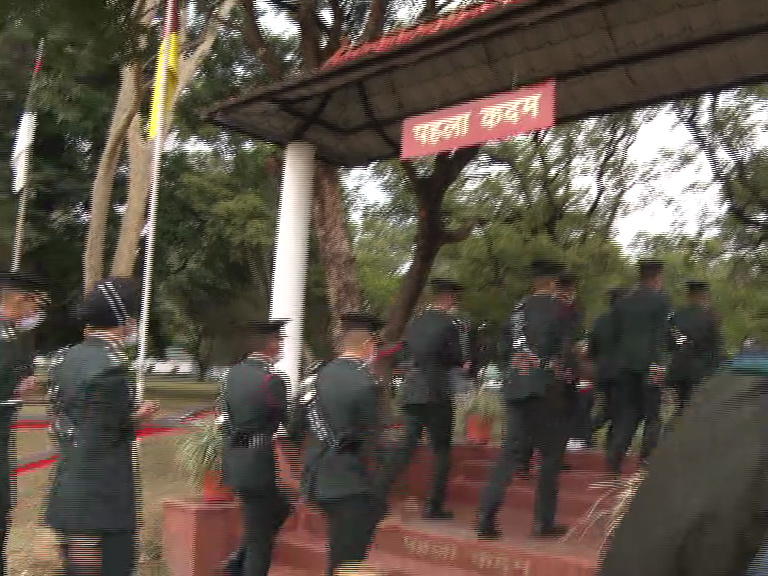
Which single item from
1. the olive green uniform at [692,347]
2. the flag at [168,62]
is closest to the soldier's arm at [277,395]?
the olive green uniform at [692,347]

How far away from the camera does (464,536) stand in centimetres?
494

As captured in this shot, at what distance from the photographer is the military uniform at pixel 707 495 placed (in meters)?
1.07

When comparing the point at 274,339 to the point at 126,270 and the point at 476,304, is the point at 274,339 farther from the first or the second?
the point at 476,304

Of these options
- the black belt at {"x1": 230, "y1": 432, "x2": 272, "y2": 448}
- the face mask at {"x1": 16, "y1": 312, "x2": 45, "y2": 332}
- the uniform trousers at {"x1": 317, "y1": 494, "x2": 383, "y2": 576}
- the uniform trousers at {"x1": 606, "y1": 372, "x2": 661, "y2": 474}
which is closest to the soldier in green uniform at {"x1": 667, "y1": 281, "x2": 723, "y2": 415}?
the uniform trousers at {"x1": 606, "y1": 372, "x2": 661, "y2": 474}

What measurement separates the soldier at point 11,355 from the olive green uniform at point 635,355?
4150mm

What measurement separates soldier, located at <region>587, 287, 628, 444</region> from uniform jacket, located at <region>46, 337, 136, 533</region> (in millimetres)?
→ 3866

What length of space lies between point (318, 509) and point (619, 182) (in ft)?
43.8

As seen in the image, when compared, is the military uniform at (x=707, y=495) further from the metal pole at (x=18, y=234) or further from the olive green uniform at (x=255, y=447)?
the olive green uniform at (x=255, y=447)

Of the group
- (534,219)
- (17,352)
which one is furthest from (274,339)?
(534,219)

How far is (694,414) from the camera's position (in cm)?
116

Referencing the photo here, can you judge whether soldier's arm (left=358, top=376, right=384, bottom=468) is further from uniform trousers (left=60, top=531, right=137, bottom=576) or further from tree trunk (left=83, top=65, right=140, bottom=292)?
tree trunk (left=83, top=65, right=140, bottom=292)

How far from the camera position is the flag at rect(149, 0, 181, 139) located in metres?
8.66

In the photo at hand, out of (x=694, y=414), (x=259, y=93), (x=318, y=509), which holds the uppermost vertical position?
(x=259, y=93)

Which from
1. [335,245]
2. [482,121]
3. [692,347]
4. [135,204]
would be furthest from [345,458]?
[135,204]
